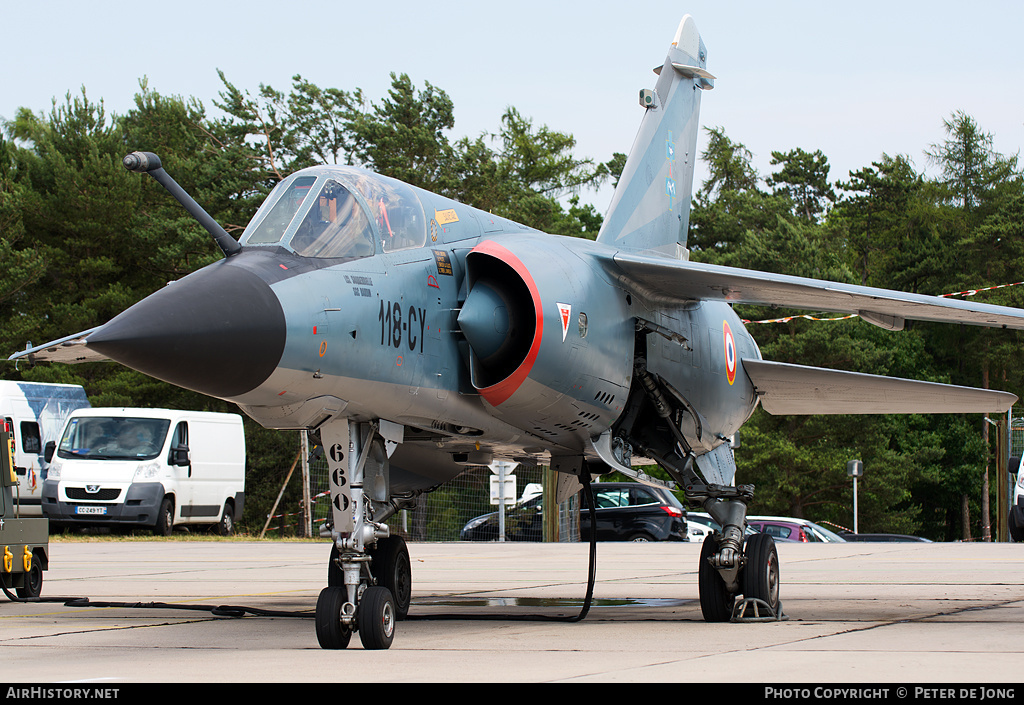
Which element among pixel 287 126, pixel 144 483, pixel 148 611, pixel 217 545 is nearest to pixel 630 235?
pixel 148 611

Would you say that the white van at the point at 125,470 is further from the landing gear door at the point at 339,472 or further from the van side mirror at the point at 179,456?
the landing gear door at the point at 339,472

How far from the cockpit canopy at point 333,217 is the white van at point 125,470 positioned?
15.3m

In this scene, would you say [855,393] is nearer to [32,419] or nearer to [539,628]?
[539,628]

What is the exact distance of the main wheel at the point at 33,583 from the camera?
9852 millimetres

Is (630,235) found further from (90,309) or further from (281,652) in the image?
(90,309)

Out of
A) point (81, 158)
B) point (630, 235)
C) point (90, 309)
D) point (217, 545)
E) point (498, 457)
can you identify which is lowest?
point (217, 545)

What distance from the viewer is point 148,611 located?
30.0 ft

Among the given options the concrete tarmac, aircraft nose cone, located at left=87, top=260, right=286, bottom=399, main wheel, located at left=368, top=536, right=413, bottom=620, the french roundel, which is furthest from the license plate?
aircraft nose cone, located at left=87, top=260, right=286, bottom=399

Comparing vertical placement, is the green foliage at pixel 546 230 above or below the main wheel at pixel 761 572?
above

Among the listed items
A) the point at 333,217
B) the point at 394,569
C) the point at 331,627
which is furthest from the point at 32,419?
the point at 331,627

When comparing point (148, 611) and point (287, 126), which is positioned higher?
point (287, 126)

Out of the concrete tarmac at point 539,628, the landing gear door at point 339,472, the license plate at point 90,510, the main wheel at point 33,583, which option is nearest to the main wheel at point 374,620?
the concrete tarmac at point 539,628

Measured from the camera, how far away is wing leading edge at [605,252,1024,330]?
7.51m
